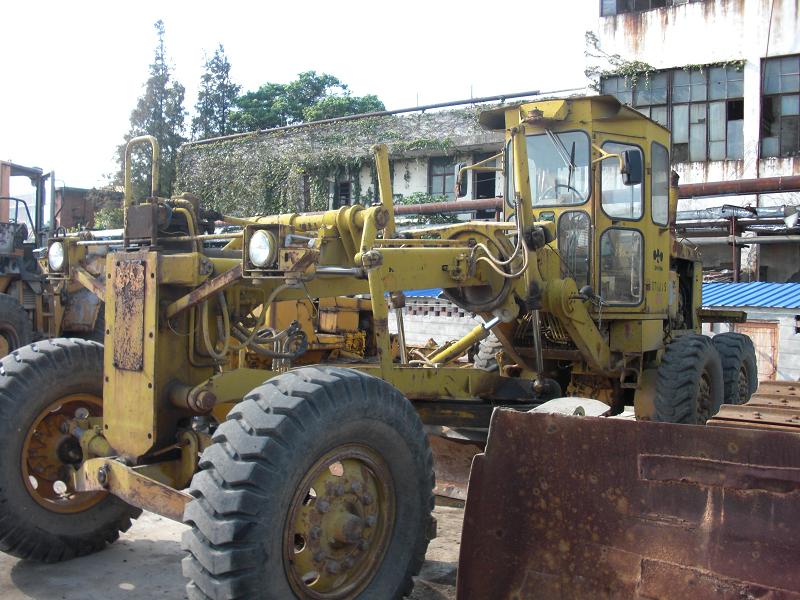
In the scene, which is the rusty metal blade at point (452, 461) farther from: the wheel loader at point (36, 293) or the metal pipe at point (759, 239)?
the metal pipe at point (759, 239)

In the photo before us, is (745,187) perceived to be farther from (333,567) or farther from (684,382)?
(333,567)

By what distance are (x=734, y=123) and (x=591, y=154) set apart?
1531 centimetres

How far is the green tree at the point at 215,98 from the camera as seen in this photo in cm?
4162

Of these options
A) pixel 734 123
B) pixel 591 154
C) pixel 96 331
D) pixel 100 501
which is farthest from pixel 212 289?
pixel 734 123

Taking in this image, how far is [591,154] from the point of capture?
661 cm

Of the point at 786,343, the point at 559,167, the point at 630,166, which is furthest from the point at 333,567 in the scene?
the point at 786,343

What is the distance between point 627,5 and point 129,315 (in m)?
20.2

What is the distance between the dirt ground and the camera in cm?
451

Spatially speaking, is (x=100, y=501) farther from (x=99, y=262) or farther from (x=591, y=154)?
(x=591, y=154)

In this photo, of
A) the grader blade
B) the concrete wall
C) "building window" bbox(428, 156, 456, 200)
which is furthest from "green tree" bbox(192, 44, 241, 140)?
the grader blade

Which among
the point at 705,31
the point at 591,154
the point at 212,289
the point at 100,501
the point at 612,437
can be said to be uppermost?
the point at 705,31

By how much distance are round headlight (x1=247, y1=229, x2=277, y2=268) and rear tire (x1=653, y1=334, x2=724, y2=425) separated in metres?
4.15

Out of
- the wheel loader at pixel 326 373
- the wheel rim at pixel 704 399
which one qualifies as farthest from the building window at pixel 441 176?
the wheel rim at pixel 704 399

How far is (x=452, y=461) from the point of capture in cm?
567
